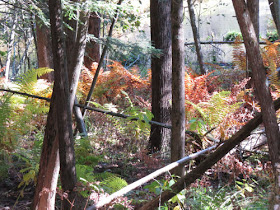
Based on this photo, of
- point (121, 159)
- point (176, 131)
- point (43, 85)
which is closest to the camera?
point (176, 131)

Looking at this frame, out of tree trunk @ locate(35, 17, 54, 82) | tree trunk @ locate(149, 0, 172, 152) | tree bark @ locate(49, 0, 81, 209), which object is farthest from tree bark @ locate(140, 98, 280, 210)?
tree trunk @ locate(35, 17, 54, 82)

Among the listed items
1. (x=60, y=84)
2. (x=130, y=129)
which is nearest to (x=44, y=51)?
(x=130, y=129)

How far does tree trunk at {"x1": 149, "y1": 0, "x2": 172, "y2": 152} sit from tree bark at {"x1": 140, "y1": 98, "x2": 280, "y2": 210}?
9.84 ft

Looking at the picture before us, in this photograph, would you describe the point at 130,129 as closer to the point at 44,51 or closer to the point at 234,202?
the point at 234,202

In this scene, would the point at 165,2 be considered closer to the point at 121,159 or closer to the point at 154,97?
the point at 154,97

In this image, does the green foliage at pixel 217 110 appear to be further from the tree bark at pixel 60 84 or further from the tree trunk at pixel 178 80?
the tree bark at pixel 60 84

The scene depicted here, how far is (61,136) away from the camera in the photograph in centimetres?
205

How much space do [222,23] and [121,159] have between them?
45.5 feet

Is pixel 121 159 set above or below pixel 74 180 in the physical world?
below

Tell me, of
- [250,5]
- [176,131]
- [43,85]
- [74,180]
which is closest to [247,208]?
[176,131]

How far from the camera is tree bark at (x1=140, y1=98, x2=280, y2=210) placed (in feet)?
5.82

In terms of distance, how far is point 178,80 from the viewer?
2.45 metres

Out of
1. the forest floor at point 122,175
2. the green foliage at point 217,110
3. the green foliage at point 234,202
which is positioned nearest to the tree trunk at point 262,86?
the green foliage at point 234,202

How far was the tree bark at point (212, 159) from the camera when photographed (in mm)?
1774
